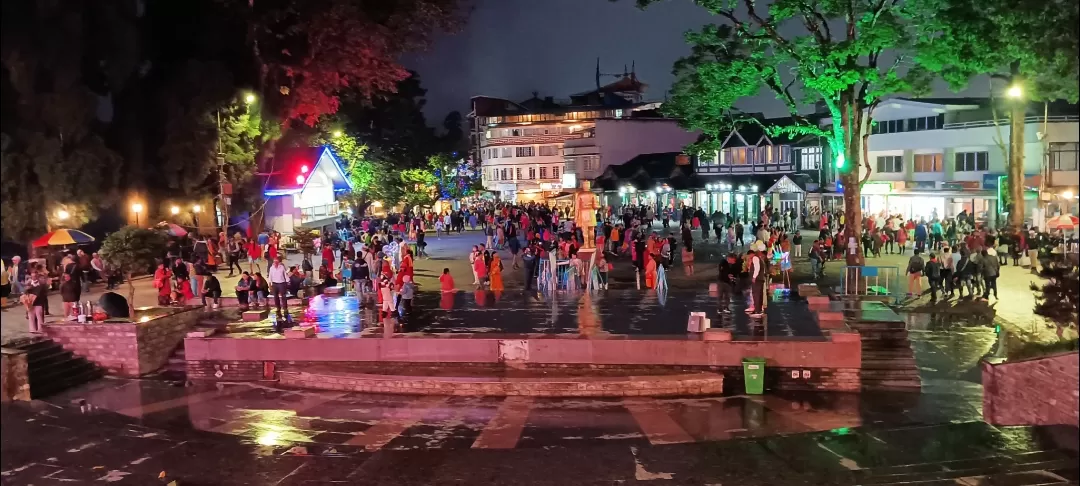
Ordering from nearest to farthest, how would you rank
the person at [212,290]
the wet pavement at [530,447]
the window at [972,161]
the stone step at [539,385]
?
the wet pavement at [530,447] → the stone step at [539,385] → the person at [212,290] → the window at [972,161]

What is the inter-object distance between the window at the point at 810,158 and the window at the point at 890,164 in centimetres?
426

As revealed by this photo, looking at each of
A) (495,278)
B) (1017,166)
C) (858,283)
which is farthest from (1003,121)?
(495,278)

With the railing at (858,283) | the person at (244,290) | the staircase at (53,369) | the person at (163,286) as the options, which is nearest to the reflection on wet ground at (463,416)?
the staircase at (53,369)

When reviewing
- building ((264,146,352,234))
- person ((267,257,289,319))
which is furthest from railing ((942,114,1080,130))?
building ((264,146,352,234))

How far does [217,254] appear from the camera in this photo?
82.9 feet

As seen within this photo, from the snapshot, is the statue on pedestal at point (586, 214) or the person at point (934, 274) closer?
the person at point (934, 274)

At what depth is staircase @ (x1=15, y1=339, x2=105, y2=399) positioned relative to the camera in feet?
45.3

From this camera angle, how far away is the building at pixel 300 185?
30.9 meters

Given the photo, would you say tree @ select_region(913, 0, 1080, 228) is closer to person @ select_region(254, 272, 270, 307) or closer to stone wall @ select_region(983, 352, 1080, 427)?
stone wall @ select_region(983, 352, 1080, 427)

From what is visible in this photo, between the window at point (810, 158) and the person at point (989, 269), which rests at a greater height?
the window at point (810, 158)

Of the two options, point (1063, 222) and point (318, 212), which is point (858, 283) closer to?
point (1063, 222)

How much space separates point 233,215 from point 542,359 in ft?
67.1

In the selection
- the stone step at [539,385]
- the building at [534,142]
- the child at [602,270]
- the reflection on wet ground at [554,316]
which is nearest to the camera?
the stone step at [539,385]

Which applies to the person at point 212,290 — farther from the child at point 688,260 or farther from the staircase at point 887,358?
the staircase at point 887,358
